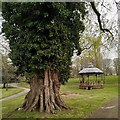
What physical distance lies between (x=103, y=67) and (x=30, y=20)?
3770cm

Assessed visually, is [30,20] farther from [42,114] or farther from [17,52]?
[42,114]

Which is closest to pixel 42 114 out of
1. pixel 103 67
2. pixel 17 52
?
pixel 17 52

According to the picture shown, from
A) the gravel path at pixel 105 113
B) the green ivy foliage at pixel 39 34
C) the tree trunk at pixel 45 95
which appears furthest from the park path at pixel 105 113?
the green ivy foliage at pixel 39 34

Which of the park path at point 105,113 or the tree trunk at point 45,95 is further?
the tree trunk at point 45,95

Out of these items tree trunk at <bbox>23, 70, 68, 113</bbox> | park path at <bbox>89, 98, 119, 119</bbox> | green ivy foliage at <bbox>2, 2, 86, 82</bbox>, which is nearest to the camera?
park path at <bbox>89, 98, 119, 119</bbox>

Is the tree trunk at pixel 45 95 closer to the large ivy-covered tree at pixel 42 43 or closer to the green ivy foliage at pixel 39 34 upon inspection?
the large ivy-covered tree at pixel 42 43

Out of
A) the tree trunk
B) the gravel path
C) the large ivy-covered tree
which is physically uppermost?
the large ivy-covered tree

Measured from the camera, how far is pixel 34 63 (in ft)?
37.3

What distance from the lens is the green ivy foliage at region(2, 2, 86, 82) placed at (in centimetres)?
1116

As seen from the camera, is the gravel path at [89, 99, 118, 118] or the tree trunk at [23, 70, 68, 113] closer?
the gravel path at [89, 99, 118, 118]

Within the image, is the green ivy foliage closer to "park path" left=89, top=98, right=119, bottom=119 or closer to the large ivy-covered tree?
the large ivy-covered tree

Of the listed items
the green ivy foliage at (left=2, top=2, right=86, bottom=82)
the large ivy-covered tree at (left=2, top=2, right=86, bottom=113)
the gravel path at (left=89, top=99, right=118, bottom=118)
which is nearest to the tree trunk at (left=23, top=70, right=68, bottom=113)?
the large ivy-covered tree at (left=2, top=2, right=86, bottom=113)

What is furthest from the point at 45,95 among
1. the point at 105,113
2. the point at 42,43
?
the point at 105,113

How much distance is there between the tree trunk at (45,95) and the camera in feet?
38.9
